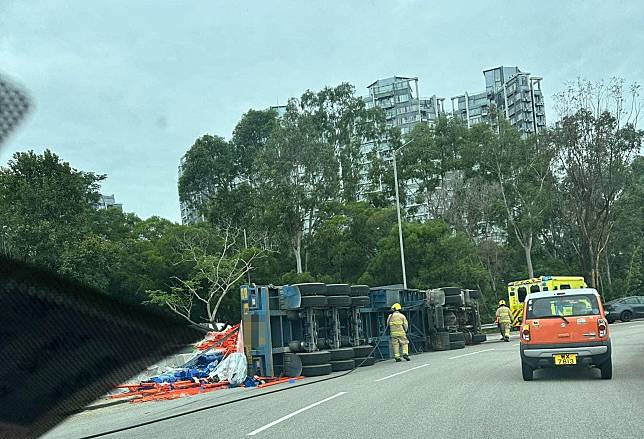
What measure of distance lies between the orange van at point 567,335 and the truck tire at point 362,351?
7.93 meters

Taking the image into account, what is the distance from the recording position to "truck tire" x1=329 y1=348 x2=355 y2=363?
21.0 metres

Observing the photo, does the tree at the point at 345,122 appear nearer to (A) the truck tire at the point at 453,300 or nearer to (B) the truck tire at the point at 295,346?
(A) the truck tire at the point at 453,300

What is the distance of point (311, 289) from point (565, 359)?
25.8 feet

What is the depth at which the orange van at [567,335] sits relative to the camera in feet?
46.8

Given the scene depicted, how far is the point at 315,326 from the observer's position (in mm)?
20797

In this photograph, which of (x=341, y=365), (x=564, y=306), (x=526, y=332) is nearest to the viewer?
(x=526, y=332)

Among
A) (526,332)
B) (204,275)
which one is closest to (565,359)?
(526,332)

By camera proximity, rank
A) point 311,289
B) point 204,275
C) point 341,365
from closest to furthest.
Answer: point 311,289 < point 341,365 < point 204,275

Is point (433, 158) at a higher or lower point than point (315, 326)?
higher

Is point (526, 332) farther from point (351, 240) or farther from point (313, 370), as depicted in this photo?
point (351, 240)

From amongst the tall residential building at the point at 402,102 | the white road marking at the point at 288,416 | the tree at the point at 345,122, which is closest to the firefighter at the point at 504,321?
the white road marking at the point at 288,416

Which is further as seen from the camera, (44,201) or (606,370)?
(44,201)

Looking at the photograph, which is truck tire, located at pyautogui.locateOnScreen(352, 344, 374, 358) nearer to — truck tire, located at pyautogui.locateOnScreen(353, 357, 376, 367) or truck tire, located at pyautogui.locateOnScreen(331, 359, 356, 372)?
truck tire, located at pyautogui.locateOnScreen(353, 357, 376, 367)

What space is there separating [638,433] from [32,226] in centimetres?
2615
